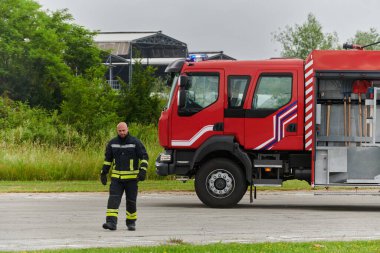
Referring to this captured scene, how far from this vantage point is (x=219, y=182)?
1962 cm

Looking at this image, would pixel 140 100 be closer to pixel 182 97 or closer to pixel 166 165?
pixel 166 165

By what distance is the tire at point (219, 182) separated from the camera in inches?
767

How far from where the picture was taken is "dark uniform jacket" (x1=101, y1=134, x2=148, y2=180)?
15336 millimetres

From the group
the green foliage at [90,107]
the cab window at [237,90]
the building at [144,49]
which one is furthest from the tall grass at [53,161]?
the building at [144,49]

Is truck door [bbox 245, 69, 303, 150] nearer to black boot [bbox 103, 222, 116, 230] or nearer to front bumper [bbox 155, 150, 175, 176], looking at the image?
front bumper [bbox 155, 150, 175, 176]

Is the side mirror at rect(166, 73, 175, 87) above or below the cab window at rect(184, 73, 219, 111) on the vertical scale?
above

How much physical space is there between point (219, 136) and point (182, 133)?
2.60ft

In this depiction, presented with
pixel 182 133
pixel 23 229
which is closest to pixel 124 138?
pixel 23 229

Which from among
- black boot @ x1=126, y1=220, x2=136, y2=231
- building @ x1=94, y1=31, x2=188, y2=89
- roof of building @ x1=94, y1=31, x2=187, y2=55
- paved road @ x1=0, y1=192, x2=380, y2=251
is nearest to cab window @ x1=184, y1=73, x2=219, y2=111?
paved road @ x1=0, y1=192, x2=380, y2=251

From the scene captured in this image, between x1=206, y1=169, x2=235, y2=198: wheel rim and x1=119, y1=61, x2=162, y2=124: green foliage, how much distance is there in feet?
90.8

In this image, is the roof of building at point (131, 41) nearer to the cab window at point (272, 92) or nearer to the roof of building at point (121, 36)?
the roof of building at point (121, 36)

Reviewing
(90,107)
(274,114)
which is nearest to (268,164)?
(274,114)

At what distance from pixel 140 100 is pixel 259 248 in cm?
3682

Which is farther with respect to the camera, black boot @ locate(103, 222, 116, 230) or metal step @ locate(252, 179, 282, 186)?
metal step @ locate(252, 179, 282, 186)
